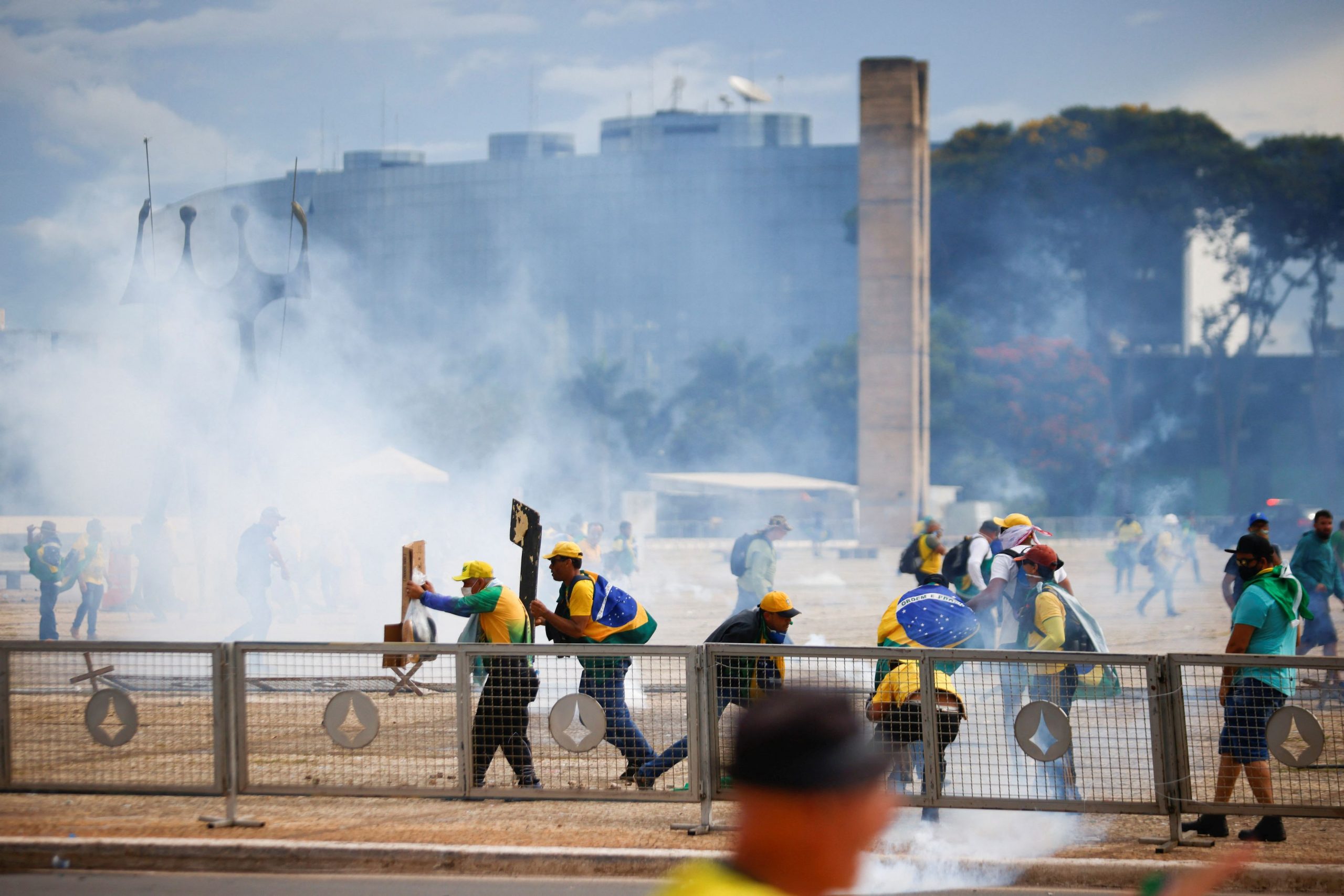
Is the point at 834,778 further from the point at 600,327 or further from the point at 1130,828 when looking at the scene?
the point at 600,327

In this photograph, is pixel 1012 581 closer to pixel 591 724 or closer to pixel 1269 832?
pixel 1269 832

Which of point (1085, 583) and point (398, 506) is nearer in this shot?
point (398, 506)

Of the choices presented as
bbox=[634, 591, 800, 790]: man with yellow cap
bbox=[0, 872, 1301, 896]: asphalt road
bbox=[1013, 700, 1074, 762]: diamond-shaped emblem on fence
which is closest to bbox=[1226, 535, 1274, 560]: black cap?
bbox=[1013, 700, 1074, 762]: diamond-shaped emblem on fence

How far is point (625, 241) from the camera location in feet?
262

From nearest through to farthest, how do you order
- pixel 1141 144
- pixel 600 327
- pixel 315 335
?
pixel 1141 144, pixel 315 335, pixel 600 327

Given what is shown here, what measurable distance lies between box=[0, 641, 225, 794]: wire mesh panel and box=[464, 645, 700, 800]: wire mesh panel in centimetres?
125

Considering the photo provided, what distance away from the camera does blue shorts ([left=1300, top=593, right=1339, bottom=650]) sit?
30.1 ft

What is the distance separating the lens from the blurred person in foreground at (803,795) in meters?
1.31

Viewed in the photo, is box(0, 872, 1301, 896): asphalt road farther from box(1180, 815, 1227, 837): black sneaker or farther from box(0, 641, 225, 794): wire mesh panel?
box(1180, 815, 1227, 837): black sneaker

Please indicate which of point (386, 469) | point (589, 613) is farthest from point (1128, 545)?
point (589, 613)

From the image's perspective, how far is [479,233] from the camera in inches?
3211

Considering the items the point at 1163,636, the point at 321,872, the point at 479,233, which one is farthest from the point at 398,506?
the point at 479,233

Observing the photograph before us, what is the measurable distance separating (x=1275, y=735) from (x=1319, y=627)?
5.13 metres

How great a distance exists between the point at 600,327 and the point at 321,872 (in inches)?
2889
